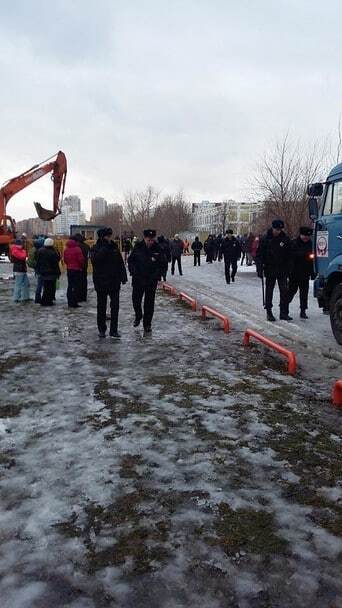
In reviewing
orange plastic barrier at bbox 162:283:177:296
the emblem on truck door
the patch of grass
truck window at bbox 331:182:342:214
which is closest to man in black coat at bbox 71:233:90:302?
orange plastic barrier at bbox 162:283:177:296

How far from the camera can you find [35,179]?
23141 millimetres

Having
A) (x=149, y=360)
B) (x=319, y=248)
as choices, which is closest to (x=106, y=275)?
(x=149, y=360)

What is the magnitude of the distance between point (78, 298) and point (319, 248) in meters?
6.60

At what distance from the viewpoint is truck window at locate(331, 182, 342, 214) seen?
774 cm

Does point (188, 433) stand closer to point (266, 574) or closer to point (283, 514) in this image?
point (283, 514)

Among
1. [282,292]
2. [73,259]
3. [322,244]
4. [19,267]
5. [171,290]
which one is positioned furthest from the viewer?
[171,290]

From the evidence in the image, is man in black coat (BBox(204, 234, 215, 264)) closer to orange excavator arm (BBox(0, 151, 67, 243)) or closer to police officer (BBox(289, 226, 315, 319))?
orange excavator arm (BBox(0, 151, 67, 243))

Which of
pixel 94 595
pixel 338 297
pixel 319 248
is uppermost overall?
pixel 319 248

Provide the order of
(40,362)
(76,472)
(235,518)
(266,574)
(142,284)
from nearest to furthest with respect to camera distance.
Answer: (266,574), (235,518), (76,472), (40,362), (142,284)

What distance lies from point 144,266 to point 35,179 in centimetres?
1687

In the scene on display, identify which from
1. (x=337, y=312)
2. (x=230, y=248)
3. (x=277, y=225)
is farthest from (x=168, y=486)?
(x=230, y=248)

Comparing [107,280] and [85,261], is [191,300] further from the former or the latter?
[107,280]

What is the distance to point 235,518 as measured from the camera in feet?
9.23

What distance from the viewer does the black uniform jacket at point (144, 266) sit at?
8359 mm
